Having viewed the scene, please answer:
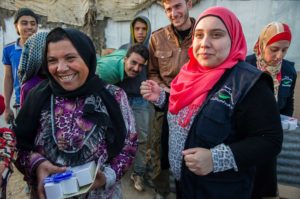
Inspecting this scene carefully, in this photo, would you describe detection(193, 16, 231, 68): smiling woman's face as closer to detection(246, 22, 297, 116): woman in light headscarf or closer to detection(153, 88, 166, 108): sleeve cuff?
detection(153, 88, 166, 108): sleeve cuff

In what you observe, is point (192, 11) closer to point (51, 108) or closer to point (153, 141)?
point (153, 141)

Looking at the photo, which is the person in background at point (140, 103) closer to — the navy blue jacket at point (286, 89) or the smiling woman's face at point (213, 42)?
the navy blue jacket at point (286, 89)

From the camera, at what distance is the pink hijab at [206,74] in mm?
1386

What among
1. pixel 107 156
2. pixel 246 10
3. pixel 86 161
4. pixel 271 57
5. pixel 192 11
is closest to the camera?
pixel 86 161

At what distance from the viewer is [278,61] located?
2389 mm

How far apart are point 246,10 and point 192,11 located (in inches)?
31.4

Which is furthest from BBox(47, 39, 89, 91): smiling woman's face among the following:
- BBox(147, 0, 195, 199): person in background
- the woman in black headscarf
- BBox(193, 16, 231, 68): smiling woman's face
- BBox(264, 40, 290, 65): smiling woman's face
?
BBox(264, 40, 290, 65): smiling woman's face

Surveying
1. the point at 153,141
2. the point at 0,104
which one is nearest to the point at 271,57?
the point at 153,141

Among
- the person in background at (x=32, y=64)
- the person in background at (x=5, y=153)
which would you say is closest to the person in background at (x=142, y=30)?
the person in background at (x=32, y=64)

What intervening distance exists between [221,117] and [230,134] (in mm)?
117

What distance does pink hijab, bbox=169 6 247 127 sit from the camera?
54.6 inches

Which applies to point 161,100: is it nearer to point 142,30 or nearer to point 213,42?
point 213,42

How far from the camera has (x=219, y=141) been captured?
1.33 m

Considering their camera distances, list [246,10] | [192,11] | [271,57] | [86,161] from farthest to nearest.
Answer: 1. [192,11]
2. [246,10]
3. [271,57]
4. [86,161]
